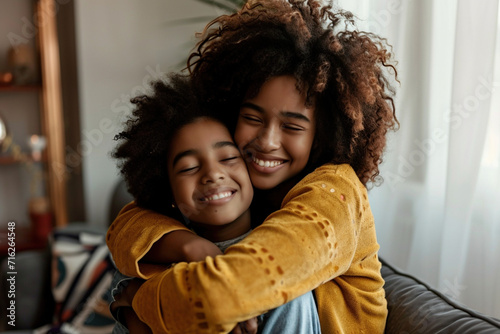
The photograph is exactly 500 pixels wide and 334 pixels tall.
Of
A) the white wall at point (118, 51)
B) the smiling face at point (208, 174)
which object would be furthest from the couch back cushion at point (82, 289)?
the smiling face at point (208, 174)

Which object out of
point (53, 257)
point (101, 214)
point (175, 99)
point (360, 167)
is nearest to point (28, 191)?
point (101, 214)

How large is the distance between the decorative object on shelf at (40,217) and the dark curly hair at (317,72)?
2.32m

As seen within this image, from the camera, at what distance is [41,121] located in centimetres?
349

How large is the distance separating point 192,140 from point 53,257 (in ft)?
4.70

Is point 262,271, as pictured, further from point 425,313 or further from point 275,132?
point 425,313

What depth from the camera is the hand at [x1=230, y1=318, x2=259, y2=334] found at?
3.13ft

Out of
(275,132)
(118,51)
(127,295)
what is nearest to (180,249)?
(127,295)

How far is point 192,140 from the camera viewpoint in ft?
3.71

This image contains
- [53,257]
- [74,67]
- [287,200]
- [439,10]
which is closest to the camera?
[287,200]

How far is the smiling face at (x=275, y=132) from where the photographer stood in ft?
3.65

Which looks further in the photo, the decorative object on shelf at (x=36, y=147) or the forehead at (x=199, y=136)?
the decorative object on shelf at (x=36, y=147)

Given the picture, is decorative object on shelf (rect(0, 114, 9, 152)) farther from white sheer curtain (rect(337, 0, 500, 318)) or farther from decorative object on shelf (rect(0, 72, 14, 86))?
white sheer curtain (rect(337, 0, 500, 318))

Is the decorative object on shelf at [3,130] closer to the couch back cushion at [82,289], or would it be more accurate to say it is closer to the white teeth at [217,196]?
the couch back cushion at [82,289]

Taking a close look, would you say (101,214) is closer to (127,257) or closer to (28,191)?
(28,191)
